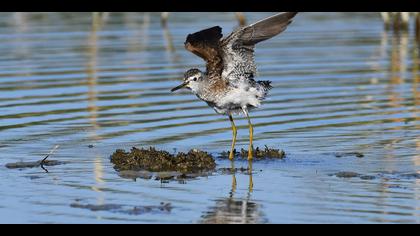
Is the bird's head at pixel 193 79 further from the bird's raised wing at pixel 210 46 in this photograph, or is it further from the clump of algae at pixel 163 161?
the clump of algae at pixel 163 161

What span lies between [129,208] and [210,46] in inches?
146

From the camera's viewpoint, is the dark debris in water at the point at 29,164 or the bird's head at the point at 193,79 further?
the bird's head at the point at 193,79

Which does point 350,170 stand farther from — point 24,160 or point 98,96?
point 98,96

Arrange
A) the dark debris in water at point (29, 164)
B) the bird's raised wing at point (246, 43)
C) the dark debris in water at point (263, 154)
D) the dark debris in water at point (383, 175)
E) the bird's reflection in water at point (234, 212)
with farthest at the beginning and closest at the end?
1. the dark debris in water at point (263, 154)
2. the bird's raised wing at point (246, 43)
3. the dark debris in water at point (29, 164)
4. the dark debris in water at point (383, 175)
5. the bird's reflection in water at point (234, 212)

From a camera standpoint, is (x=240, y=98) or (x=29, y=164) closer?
(x=29, y=164)

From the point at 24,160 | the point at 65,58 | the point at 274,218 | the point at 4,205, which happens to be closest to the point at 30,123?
the point at 24,160

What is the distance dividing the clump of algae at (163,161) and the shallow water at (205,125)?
0.29 metres

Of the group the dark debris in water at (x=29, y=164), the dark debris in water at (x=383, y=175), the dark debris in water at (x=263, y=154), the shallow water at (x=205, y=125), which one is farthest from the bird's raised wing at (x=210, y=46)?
the dark debris in water at (x=383, y=175)

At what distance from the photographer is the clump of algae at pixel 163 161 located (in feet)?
42.9

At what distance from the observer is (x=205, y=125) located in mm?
16625

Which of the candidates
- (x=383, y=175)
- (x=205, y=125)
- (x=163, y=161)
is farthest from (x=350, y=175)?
(x=205, y=125)

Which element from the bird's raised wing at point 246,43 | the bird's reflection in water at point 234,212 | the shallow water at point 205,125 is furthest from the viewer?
the bird's raised wing at point 246,43

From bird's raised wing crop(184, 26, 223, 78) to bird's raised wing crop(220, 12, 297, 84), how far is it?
9 centimetres

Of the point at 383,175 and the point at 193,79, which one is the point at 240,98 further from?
the point at 383,175
